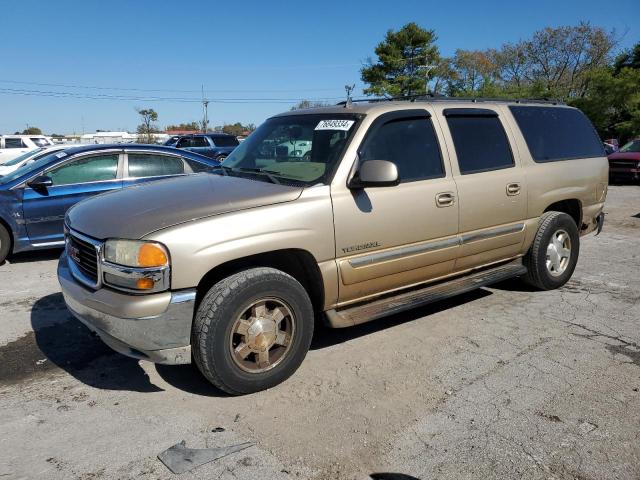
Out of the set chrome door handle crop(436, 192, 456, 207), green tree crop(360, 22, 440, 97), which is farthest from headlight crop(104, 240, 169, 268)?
green tree crop(360, 22, 440, 97)

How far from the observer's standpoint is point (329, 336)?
14.2 ft

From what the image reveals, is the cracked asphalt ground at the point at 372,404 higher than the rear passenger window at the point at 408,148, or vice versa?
the rear passenger window at the point at 408,148

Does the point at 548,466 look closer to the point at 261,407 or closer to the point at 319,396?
the point at 319,396

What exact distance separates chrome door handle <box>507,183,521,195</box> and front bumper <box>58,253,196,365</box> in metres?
3.03

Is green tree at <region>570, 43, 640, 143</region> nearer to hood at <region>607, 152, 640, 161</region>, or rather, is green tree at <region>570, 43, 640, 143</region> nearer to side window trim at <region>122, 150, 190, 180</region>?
hood at <region>607, 152, 640, 161</region>

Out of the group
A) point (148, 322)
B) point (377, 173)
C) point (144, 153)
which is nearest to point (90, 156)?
point (144, 153)

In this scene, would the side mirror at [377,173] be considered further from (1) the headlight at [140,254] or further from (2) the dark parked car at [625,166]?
(2) the dark parked car at [625,166]

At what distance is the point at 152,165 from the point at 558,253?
18.1 feet

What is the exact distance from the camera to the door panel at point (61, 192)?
6.68 meters

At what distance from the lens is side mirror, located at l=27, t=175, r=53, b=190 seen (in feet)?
21.8

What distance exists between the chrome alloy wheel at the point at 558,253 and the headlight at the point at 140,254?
13.0 ft

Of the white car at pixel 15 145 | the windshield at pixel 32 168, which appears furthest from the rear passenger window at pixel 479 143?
the white car at pixel 15 145

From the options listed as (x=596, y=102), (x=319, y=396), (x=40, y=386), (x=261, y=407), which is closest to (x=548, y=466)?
(x=319, y=396)

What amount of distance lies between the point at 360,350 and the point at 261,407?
1085mm
